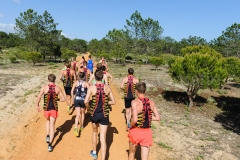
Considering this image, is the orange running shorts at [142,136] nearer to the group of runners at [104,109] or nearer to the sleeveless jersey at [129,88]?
the group of runners at [104,109]

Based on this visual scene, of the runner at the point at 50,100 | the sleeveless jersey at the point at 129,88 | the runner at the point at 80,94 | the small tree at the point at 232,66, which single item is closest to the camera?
the runner at the point at 50,100

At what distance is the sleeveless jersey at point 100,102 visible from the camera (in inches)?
204

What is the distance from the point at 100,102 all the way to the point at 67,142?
2698 millimetres

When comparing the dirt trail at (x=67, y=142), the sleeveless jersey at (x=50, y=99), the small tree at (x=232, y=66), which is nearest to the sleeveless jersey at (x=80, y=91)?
the sleeveless jersey at (x=50, y=99)

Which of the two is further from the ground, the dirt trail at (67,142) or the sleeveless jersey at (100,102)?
the sleeveless jersey at (100,102)

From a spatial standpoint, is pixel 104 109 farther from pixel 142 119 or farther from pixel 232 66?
pixel 232 66

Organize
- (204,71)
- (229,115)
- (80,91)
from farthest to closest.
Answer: (229,115), (204,71), (80,91)

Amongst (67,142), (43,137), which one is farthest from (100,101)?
(43,137)

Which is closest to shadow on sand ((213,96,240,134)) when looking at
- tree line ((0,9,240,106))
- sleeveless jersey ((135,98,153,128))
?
tree line ((0,9,240,106))

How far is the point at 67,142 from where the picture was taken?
6.98 metres

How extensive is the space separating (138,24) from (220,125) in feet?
112

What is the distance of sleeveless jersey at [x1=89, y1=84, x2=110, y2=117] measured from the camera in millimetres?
5184

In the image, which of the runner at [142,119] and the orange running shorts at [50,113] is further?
the orange running shorts at [50,113]

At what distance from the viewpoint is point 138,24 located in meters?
41.9
